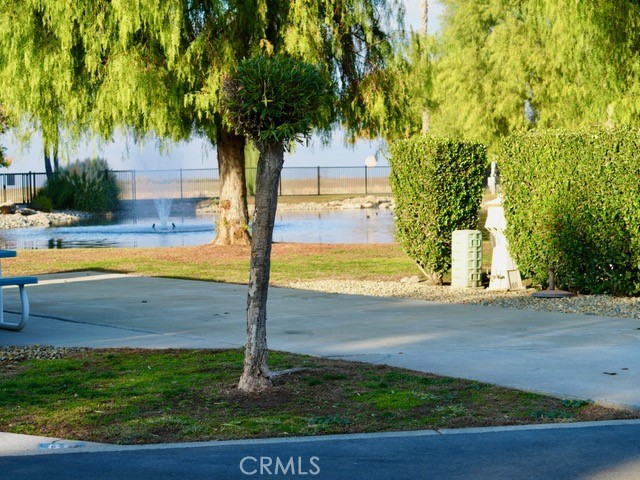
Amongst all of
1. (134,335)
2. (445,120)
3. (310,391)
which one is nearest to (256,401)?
(310,391)

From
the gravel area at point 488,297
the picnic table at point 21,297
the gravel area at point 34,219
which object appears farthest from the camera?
the gravel area at point 34,219

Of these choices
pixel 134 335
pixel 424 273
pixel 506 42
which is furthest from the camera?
pixel 506 42

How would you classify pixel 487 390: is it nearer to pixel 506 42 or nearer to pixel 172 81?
pixel 172 81

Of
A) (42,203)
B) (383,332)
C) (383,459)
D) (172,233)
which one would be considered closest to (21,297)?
(383,332)

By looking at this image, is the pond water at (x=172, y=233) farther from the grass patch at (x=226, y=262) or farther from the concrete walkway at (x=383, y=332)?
the concrete walkway at (x=383, y=332)

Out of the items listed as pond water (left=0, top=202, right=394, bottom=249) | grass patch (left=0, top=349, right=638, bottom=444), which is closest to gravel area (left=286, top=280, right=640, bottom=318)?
grass patch (left=0, top=349, right=638, bottom=444)

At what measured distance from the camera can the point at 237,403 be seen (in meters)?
7.68

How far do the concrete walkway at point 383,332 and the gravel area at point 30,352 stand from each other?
1.08 ft

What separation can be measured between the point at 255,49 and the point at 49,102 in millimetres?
4914

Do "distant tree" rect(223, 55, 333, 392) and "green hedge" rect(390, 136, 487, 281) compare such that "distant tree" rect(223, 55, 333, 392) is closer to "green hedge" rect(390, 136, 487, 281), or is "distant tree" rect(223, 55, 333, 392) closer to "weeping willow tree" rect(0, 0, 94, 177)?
"green hedge" rect(390, 136, 487, 281)

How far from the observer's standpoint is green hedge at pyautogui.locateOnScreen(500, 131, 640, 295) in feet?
44.1

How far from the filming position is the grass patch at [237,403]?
695 cm

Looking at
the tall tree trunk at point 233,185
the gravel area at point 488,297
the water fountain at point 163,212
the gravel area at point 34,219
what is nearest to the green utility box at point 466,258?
the gravel area at point 488,297

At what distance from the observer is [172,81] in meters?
21.2
